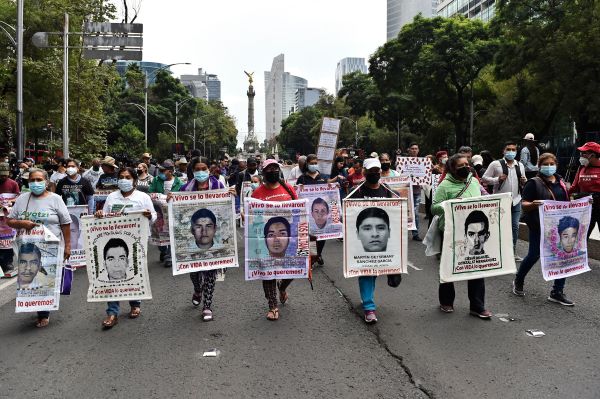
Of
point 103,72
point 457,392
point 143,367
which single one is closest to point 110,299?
point 143,367

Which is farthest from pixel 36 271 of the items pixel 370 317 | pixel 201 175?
pixel 370 317

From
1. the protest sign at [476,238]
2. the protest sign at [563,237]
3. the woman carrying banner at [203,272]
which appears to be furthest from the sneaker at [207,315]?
the protest sign at [563,237]

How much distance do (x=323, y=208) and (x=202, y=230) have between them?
4084 mm

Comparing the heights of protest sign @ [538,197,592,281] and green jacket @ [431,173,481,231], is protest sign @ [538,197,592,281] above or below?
below

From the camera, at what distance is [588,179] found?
320 inches

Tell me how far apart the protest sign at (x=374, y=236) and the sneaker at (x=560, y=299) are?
2.00m

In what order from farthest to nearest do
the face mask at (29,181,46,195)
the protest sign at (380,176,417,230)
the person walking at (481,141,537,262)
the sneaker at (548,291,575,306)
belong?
the protest sign at (380,176,417,230) < the person walking at (481,141,537,262) < the sneaker at (548,291,575,306) < the face mask at (29,181,46,195)

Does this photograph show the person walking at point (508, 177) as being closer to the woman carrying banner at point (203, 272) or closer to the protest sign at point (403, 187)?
the protest sign at point (403, 187)

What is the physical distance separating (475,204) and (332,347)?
7.25 ft

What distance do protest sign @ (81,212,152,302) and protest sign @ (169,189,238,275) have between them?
392 millimetres

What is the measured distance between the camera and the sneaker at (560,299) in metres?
6.83

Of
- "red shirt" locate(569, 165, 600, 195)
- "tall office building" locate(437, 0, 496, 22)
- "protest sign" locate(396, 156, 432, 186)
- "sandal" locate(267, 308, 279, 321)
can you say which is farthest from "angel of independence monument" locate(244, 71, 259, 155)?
"sandal" locate(267, 308, 279, 321)

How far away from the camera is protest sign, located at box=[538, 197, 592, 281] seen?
21.9 feet

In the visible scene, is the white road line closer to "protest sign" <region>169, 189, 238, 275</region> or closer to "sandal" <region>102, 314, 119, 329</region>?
"sandal" <region>102, 314, 119, 329</region>
